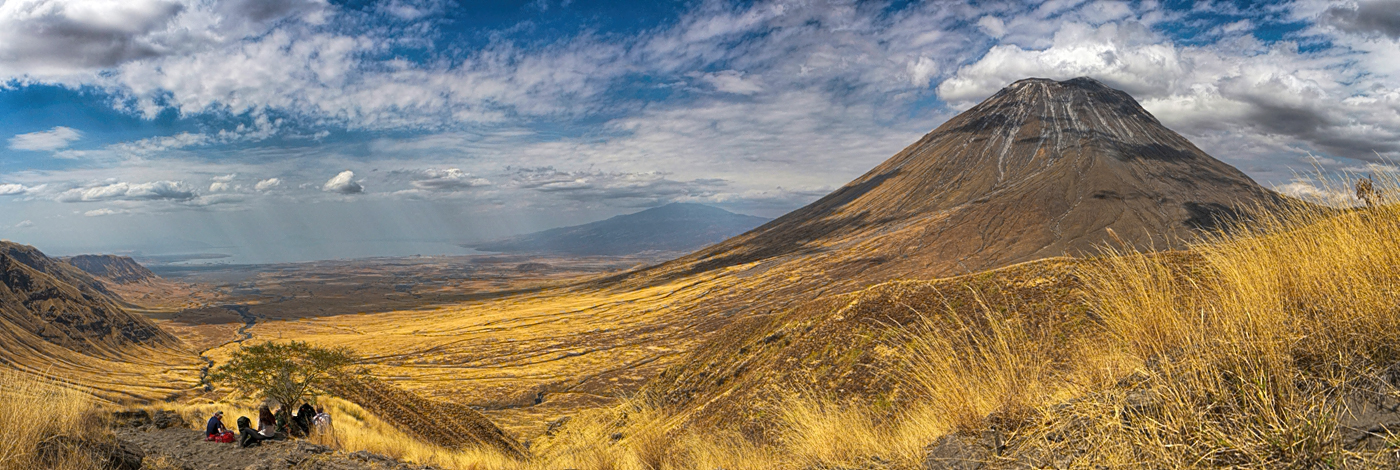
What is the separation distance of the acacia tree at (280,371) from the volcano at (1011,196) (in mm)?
72271

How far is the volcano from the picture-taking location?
92312mm

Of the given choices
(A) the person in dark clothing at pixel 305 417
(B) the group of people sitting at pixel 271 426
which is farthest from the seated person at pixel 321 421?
(A) the person in dark clothing at pixel 305 417

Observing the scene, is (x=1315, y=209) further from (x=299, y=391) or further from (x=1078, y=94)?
(x=1078, y=94)

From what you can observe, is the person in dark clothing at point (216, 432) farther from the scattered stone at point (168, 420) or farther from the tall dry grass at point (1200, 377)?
the tall dry grass at point (1200, 377)

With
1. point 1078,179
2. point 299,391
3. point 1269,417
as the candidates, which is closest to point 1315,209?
point 1269,417

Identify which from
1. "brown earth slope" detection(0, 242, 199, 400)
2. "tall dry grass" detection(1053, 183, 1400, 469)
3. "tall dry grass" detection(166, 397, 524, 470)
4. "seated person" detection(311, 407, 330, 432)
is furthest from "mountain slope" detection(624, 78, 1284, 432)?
"brown earth slope" detection(0, 242, 199, 400)

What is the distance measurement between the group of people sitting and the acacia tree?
0.77 m

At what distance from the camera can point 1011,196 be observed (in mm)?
108938

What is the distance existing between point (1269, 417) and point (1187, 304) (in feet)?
7.59

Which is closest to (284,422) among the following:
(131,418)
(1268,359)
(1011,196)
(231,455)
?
(131,418)

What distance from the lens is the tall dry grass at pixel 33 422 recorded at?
17.2 feet

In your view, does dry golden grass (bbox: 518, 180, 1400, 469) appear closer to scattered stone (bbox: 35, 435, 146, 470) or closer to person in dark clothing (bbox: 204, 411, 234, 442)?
scattered stone (bbox: 35, 435, 146, 470)

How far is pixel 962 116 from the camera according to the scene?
17050 cm

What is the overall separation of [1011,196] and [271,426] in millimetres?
117366
